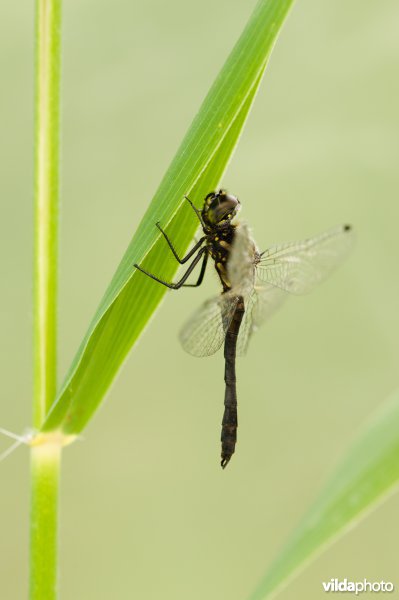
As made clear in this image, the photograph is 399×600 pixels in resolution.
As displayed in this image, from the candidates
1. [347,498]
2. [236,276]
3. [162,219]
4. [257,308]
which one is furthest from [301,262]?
[347,498]

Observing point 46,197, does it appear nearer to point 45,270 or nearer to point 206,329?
point 45,270

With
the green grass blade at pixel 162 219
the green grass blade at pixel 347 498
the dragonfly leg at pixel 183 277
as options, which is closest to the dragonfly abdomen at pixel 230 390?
the dragonfly leg at pixel 183 277

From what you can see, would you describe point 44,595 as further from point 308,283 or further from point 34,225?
point 308,283

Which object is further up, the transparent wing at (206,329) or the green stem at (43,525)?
the transparent wing at (206,329)

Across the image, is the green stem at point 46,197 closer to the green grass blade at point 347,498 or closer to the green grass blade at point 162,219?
the green grass blade at point 162,219

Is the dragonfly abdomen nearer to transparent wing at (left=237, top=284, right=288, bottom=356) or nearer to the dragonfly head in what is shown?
transparent wing at (left=237, top=284, right=288, bottom=356)

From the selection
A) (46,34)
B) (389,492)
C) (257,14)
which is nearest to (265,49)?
(257,14)
